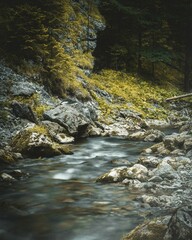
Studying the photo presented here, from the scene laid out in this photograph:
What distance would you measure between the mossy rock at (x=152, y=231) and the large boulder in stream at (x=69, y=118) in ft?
30.7

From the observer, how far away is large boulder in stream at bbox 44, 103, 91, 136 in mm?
14492

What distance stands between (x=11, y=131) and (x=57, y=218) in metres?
6.72

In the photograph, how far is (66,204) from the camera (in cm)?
734

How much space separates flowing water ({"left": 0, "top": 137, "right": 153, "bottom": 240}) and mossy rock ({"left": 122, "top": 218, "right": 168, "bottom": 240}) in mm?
578

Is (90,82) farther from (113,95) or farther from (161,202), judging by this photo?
(161,202)

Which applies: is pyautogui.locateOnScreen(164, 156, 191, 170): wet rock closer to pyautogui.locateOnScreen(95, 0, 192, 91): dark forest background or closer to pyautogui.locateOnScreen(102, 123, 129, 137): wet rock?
pyautogui.locateOnScreen(102, 123, 129, 137): wet rock

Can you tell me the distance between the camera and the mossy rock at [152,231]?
5.00 m

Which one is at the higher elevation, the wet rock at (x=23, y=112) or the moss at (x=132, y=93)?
the wet rock at (x=23, y=112)

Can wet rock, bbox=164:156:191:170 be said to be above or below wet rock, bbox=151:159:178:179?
below

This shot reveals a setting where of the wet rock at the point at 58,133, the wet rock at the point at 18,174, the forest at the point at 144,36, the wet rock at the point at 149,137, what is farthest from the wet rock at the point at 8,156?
the forest at the point at 144,36

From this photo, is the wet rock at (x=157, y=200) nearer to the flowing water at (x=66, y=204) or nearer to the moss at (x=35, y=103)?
the flowing water at (x=66, y=204)

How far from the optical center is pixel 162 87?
26.9 meters

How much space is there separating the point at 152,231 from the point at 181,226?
1.97 feet

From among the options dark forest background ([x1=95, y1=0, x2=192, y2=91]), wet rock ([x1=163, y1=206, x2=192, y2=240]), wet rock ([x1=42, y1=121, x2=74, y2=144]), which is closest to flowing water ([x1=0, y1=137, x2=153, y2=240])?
wet rock ([x1=163, y1=206, x2=192, y2=240])
